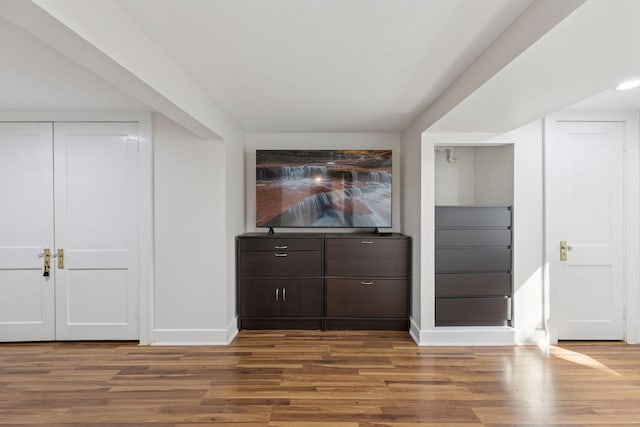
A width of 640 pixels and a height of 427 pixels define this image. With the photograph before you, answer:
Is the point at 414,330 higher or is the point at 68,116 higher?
the point at 68,116

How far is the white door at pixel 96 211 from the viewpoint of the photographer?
359cm

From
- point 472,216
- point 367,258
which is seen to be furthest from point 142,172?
point 472,216

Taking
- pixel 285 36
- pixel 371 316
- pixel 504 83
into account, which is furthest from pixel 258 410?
pixel 504 83

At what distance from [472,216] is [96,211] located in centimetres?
389

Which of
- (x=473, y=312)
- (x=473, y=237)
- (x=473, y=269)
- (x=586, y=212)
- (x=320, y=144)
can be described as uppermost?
(x=320, y=144)

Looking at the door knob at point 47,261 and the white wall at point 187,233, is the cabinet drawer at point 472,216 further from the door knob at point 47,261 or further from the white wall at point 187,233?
the door knob at point 47,261

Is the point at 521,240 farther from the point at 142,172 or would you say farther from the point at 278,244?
the point at 142,172

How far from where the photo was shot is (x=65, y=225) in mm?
3584

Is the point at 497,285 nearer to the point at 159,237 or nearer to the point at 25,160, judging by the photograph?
the point at 159,237

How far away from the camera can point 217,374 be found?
9.64 ft

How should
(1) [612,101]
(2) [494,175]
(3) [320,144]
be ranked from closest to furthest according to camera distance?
(1) [612,101], (2) [494,175], (3) [320,144]

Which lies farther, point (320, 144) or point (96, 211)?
point (320, 144)

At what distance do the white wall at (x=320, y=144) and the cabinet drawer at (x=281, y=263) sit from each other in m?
0.62

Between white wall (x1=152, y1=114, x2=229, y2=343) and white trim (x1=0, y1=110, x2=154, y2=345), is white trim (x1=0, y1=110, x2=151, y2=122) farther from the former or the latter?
white wall (x1=152, y1=114, x2=229, y2=343)
